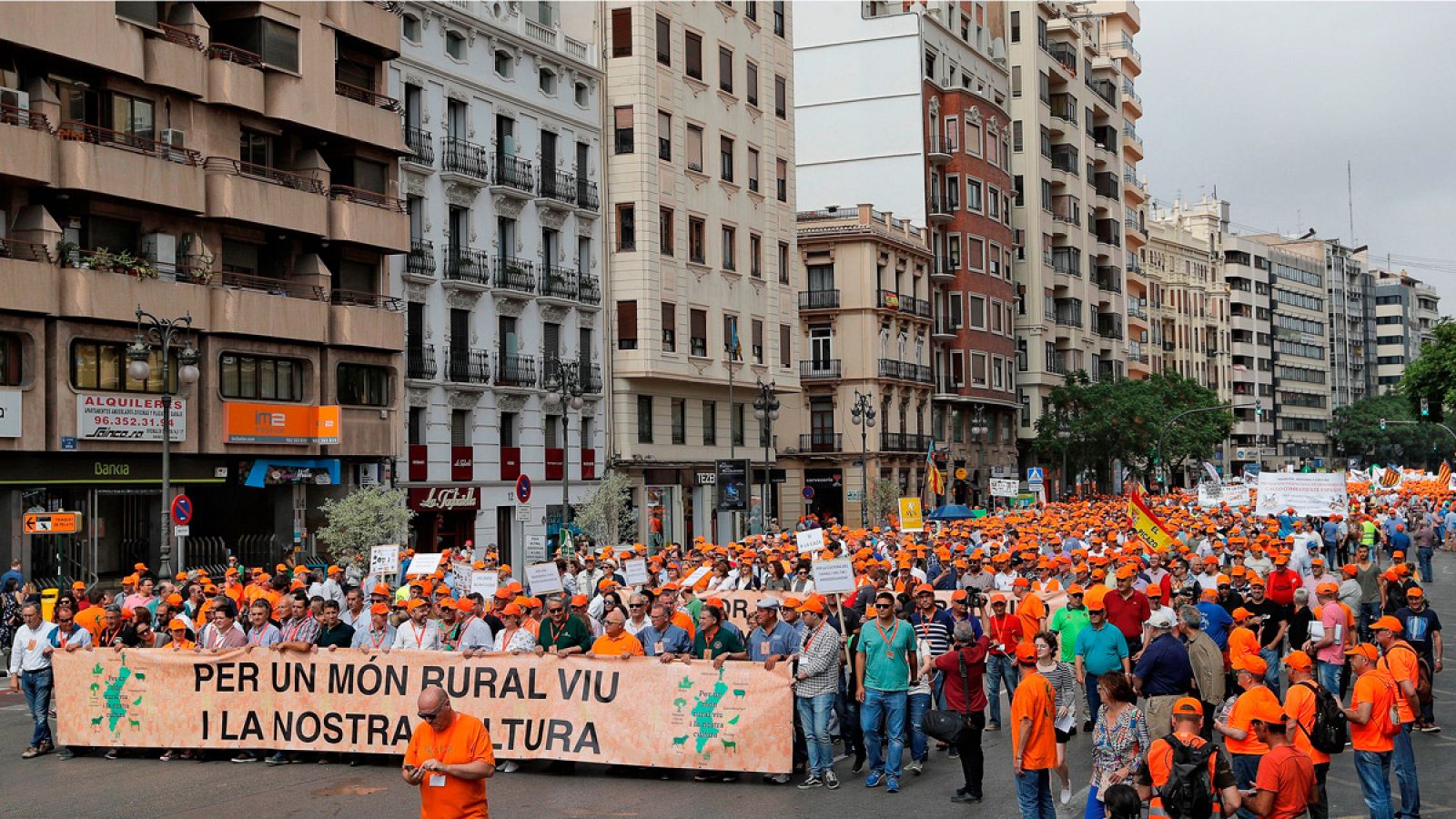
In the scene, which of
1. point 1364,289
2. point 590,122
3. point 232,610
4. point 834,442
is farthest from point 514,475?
point 1364,289

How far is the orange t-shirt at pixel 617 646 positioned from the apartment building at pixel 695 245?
32.4m

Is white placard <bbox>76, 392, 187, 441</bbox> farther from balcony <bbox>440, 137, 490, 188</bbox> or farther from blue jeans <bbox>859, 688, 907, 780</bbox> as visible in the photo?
blue jeans <bbox>859, 688, 907, 780</bbox>

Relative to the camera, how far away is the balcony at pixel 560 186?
1967 inches

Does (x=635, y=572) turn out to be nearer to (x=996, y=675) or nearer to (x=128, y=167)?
(x=996, y=675)

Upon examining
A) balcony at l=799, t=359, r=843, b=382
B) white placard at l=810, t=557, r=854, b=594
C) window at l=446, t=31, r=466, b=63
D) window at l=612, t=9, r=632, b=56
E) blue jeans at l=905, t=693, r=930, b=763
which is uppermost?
window at l=612, t=9, r=632, b=56

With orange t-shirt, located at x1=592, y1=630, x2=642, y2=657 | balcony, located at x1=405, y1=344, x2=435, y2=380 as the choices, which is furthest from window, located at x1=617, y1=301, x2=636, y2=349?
orange t-shirt, located at x1=592, y1=630, x2=642, y2=657

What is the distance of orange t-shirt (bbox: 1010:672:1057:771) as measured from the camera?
11531mm

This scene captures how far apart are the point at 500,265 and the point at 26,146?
16.8m

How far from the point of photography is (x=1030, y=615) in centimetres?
1769

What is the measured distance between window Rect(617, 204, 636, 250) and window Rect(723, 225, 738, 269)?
5.60 m

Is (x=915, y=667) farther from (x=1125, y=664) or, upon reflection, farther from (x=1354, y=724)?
(x=1354, y=724)

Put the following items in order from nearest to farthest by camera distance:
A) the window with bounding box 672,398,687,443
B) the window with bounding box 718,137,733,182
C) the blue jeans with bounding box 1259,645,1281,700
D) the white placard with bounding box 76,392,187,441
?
the blue jeans with bounding box 1259,645,1281,700, the white placard with bounding box 76,392,187,441, the window with bounding box 672,398,687,443, the window with bounding box 718,137,733,182

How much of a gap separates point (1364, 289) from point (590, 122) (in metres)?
162

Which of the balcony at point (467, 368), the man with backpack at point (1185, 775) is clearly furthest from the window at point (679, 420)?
the man with backpack at point (1185, 775)
